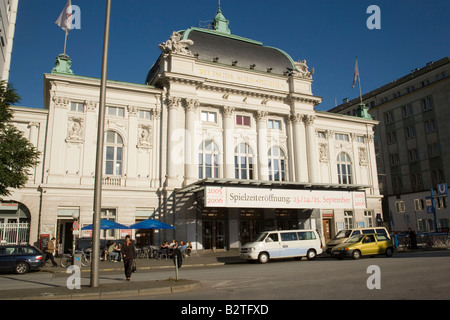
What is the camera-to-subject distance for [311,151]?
38469 millimetres

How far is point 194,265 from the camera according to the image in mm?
24109

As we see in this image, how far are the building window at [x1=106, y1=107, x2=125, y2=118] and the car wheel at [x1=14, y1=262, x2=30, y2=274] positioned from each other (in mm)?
15545

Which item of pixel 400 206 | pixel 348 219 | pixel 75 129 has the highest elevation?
pixel 75 129

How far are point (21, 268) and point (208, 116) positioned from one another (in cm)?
2094

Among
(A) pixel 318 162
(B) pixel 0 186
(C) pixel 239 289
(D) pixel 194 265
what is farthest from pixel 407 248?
(B) pixel 0 186

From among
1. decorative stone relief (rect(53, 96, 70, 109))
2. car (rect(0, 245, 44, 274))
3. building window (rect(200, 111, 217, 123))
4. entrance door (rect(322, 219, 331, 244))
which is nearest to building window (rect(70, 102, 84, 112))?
decorative stone relief (rect(53, 96, 70, 109))

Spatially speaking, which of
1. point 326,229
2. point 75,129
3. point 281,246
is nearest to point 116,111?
point 75,129

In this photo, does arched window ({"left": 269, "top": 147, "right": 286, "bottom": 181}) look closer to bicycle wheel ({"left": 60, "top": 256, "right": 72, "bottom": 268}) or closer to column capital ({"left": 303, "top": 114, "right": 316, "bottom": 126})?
column capital ({"left": 303, "top": 114, "right": 316, "bottom": 126})

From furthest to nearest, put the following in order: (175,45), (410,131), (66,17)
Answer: (410,131) → (175,45) → (66,17)

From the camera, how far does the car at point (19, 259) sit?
19.6m

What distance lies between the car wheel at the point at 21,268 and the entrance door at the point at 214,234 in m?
15.2

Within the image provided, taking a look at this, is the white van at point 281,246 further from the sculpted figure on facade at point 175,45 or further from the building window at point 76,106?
the sculpted figure on facade at point 175,45

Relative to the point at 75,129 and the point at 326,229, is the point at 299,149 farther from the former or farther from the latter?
the point at 75,129

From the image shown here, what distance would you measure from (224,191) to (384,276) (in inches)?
655
